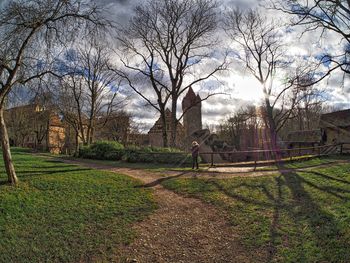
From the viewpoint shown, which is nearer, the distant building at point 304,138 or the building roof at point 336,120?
the building roof at point 336,120

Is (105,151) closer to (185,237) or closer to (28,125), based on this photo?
(185,237)

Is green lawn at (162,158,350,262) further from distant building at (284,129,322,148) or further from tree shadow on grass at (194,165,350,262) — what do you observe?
distant building at (284,129,322,148)

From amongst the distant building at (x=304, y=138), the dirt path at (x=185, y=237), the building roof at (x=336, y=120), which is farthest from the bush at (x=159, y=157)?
the distant building at (x=304, y=138)

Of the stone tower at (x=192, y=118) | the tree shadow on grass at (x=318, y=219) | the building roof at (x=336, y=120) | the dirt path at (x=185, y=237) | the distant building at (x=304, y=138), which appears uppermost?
the stone tower at (x=192, y=118)

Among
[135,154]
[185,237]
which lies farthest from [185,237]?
[135,154]

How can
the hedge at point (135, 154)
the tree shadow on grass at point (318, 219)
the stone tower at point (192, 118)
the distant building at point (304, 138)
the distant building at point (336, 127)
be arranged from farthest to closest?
the stone tower at point (192, 118), the distant building at point (304, 138), the distant building at point (336, 127), the hedge at point (135, 154), the tree shadow on grass at point (318, 219)

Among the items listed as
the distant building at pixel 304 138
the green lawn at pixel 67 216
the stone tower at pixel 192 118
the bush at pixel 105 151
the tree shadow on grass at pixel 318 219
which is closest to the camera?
the tree shadow on grass at pixel 318 219

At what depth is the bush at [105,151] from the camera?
19.3 m

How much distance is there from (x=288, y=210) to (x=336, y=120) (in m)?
25.7

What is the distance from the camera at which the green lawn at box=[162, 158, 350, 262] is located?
569 centimetres

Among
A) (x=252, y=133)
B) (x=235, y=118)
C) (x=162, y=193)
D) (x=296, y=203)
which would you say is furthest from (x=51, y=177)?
(x=252, y=133)

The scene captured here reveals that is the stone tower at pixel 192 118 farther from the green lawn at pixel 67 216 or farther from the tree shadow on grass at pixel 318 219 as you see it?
the green lawn at pixel 67 216

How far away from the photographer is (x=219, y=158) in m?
24.6

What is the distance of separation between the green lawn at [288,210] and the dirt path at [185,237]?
1.16 feet
